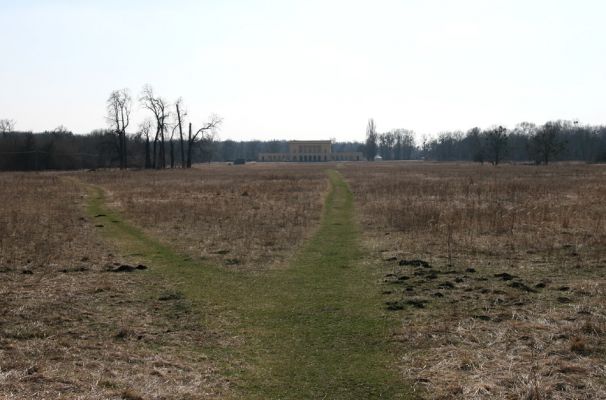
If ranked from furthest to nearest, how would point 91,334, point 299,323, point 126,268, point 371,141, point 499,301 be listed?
point 371,141, point 126,268, point 499,301, point 299,323, point 91,334

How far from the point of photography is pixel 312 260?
13.3 m

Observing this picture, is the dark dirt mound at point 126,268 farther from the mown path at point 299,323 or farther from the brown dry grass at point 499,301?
the brown dry grass at point 499,301

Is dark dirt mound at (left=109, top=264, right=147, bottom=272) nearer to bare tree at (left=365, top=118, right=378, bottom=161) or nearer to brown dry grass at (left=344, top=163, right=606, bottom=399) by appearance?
brown dry grass at (left=344, top=163, right=606, bottom=399)

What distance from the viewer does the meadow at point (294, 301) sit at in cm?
622

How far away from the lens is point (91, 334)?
7.82 m

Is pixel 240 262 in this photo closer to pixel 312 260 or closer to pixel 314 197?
pixel 312 260

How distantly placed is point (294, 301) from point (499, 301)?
144 inches

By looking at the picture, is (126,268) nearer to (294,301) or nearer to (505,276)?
(294,301)

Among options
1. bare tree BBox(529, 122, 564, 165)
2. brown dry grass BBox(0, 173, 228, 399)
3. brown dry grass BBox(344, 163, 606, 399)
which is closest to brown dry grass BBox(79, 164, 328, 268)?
brown dry grass BBox(0, 173, 228, 399)

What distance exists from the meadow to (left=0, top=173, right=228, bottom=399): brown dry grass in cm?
3

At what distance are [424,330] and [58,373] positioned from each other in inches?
199

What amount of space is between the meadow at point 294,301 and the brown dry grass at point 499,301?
0.03m

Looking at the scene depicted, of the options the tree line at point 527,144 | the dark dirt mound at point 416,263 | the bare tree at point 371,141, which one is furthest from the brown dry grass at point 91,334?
the bare tree at point 371,141

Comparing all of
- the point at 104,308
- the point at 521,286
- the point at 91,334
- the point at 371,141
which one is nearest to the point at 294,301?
the point at 104,308
